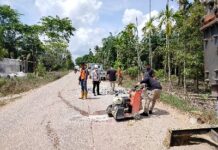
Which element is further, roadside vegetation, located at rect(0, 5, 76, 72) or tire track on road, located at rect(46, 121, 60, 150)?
roadside vegetation, located at rect(0, 5, 76, 72)

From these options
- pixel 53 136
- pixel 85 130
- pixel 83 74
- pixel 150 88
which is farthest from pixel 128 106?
pixel 83 74

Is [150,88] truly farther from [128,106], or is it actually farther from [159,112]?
[159,112]

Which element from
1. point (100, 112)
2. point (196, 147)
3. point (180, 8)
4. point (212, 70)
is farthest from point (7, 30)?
point (196, 147)

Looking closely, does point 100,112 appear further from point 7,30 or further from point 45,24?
point 7,30

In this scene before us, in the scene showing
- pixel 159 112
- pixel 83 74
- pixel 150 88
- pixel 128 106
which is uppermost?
pixel 83 74

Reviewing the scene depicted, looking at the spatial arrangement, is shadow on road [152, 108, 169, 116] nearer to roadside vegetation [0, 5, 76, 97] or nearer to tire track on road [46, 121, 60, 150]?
tire track on road [46, 121, 60, 150]

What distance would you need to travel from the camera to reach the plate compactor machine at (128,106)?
42.5ft

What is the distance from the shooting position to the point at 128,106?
13.6 metres

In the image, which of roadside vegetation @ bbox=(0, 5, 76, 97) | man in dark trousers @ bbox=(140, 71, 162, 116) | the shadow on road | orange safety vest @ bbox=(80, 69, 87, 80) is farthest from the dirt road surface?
roadside vegetation @ bbox=(0, 5, 76, 97)

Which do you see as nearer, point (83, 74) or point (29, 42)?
point (83, 74)

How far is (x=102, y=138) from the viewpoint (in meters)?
10.5

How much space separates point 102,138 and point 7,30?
73044 millimetres

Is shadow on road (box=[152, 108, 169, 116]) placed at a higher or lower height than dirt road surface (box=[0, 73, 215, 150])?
higher

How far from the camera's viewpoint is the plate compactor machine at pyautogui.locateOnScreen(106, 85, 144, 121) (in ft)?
42.5
